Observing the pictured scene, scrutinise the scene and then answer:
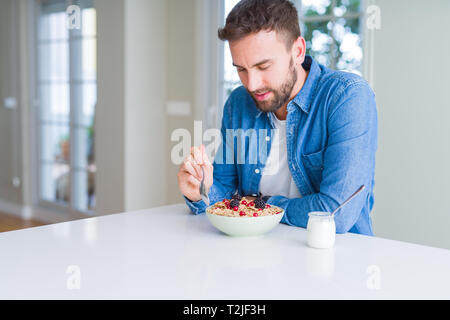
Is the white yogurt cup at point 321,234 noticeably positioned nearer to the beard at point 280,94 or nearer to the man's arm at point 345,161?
the man's arm at point 345,161

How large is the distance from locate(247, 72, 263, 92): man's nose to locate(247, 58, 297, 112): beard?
23 mm

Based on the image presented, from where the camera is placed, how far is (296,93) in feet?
5.60

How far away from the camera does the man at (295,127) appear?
1450 mm

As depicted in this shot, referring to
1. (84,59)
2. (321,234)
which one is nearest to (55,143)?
(84,59)

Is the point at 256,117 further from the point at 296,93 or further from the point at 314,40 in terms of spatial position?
the point at 314,40

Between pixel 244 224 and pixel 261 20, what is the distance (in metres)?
0.62

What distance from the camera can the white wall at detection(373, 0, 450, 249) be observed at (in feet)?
8.77

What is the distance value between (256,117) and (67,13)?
11.4 ft

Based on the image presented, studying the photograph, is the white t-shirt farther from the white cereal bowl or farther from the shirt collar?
the white cereal bowl

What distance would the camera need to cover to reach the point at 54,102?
4.89 m

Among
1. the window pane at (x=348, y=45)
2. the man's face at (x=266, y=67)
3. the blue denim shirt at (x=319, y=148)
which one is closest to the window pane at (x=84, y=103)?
the window pane at (x=348, y=45)

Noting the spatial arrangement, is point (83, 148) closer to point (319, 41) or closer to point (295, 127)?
point (319, 41)

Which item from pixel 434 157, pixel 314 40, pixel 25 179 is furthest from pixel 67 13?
pixel 434 157

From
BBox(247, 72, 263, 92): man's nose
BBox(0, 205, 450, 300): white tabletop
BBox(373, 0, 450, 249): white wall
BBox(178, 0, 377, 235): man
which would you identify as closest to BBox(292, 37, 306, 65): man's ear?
BBox(178, 0, 377, 235): man
